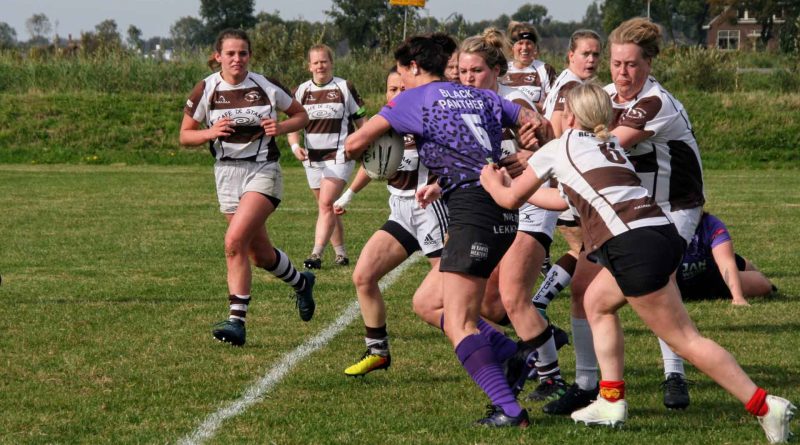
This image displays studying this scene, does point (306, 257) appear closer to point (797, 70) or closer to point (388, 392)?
point (388, 392)

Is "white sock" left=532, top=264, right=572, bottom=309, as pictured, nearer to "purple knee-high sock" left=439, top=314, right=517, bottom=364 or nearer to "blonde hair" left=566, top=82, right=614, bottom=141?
"purple knee-high sock" left=439, top=314, right=517, bottom=364

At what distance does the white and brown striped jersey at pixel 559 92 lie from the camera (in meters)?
7.08

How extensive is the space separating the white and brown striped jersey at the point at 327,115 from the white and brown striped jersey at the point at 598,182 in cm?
747

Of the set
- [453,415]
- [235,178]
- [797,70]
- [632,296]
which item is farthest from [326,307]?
[797,70]

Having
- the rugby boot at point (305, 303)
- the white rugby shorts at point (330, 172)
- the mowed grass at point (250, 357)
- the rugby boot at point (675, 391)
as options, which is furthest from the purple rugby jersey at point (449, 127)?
the white rugby shorts at point (330, 172)

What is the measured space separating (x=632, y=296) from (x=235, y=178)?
3750 millimetres

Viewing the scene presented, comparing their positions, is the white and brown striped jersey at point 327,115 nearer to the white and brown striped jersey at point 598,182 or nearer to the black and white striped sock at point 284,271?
the black and white striped sock at point 284,271

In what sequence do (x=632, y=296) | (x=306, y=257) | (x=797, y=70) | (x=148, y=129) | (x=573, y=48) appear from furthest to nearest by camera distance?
(x=797, y=70), (x=148, y=129), (x=306, y=257), (x=573, y=48), (x=632, y=296)

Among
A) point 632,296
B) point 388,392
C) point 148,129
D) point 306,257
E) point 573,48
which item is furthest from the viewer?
point 148,129

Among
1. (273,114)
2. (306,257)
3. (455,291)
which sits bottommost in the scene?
(306,257)

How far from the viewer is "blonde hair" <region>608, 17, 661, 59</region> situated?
228 inches

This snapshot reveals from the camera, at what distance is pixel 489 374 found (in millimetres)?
5379

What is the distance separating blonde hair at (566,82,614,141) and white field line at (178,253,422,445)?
2232 millimetres

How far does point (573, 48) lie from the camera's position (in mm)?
7848
